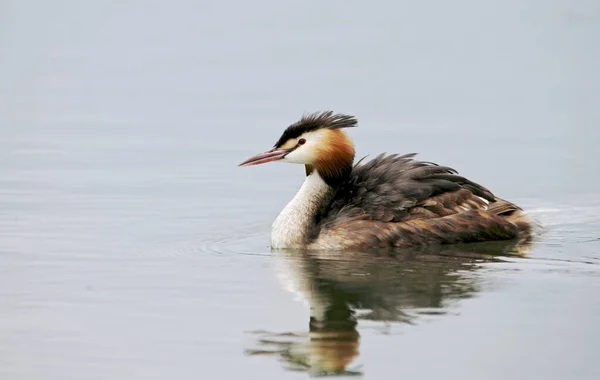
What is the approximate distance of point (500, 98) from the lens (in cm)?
2155

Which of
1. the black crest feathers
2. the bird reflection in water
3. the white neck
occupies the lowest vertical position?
the bird reflection in water

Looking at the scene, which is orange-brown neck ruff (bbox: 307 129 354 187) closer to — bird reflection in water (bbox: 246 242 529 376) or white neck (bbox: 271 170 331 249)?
white neck (bbox: 271 170 331 249)

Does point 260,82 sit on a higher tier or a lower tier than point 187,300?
higher

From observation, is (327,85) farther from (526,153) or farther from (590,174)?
(590,174)

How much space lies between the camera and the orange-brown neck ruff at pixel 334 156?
13.2 metres

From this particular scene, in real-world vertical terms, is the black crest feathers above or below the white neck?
above

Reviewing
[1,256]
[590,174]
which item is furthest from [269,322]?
[590,174]

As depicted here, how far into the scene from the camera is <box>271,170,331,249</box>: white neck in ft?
42.5

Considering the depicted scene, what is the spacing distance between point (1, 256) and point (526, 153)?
768 centimetres

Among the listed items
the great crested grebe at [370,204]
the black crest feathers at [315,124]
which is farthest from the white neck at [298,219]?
the black crest feathers at [315,124]

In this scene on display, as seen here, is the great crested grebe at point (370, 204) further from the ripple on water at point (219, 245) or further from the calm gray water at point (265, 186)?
the calm gray water at point (265, 186)

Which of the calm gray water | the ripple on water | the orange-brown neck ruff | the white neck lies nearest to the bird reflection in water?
the calm gray water

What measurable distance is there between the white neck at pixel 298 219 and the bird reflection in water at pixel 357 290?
0.57 ft

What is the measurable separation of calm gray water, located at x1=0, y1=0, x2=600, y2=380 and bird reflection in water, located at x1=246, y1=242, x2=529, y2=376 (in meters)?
0.03
